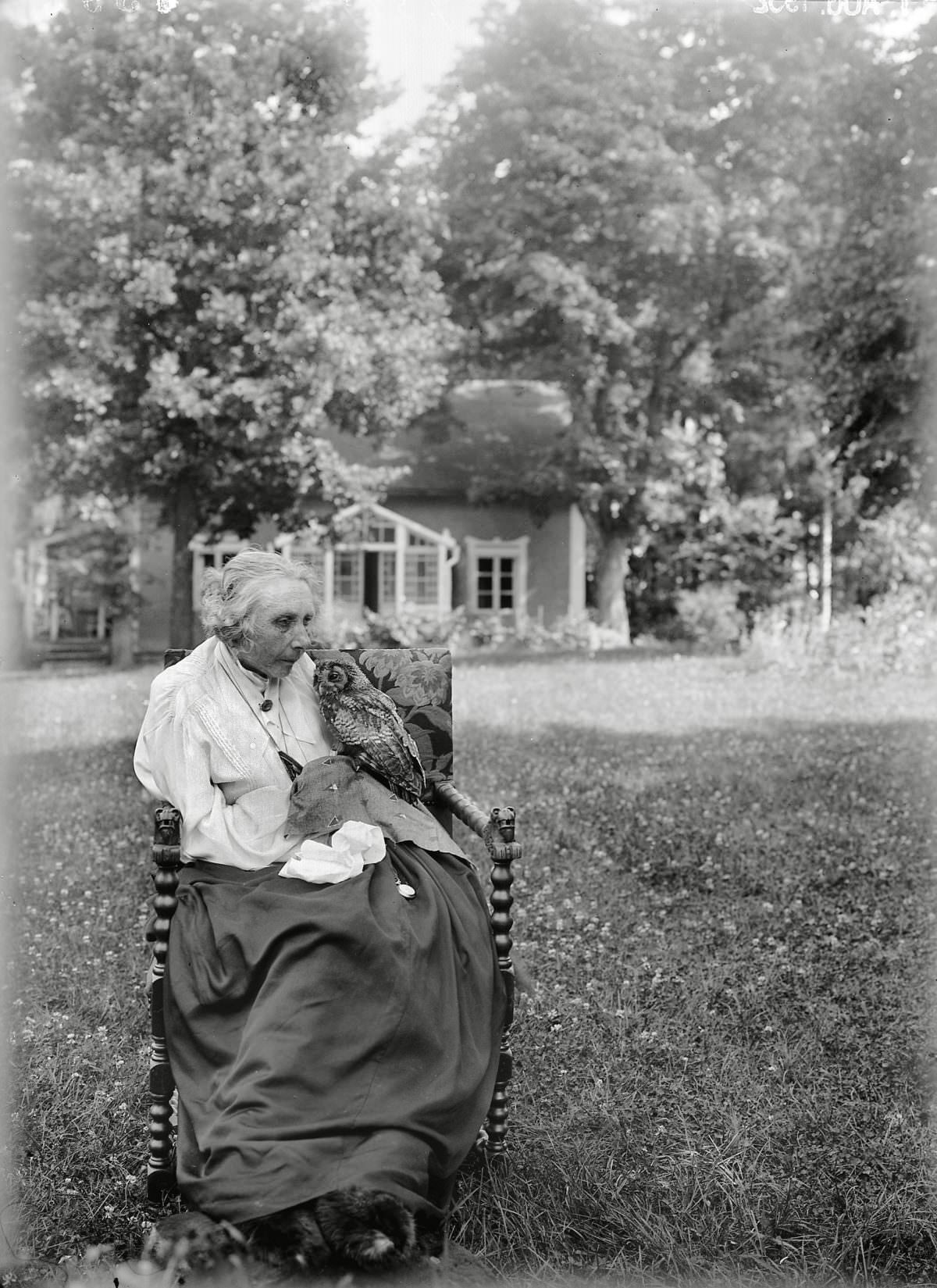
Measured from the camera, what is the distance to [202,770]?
8.50 ft

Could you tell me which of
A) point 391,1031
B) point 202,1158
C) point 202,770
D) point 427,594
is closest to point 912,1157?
point 391,1031

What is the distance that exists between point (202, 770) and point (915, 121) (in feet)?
30.4

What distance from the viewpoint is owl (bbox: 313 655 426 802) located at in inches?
107

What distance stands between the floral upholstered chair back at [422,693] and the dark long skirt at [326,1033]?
457mm

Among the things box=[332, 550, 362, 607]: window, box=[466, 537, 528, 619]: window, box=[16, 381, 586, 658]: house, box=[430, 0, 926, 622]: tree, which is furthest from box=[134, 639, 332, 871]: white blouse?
box=[430, 0, 926, 622]: tree

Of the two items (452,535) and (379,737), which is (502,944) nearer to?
(379,737)

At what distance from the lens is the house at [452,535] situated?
9719mm

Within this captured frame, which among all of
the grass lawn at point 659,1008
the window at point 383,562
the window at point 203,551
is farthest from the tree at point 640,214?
the grass lawn at point 659,1008

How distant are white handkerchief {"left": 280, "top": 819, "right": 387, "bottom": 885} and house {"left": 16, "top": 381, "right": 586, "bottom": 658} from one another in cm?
695

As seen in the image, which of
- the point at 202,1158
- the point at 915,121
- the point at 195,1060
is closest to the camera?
the point at 202,1158

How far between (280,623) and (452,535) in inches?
289

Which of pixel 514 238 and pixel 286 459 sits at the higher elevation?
pixel 514 238

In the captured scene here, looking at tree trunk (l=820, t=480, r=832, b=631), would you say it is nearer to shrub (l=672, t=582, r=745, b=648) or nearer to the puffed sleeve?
shrub (l=672, t=582, r=745, b=648)

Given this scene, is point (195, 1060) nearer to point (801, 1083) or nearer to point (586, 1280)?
point (586, 1280)
